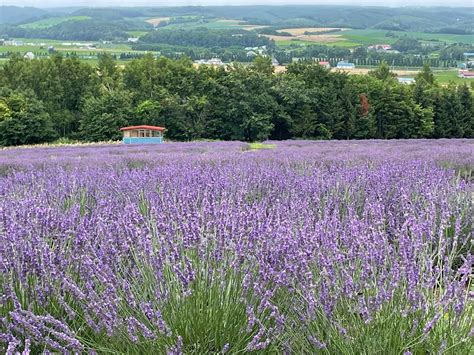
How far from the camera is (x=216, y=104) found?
121 feet

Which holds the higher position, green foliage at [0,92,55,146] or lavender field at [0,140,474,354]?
lavender field at [0,140,474,354]

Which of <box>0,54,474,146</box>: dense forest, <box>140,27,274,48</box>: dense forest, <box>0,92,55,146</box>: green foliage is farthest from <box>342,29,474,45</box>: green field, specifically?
<box>0,92,55,146</box>: green foliage

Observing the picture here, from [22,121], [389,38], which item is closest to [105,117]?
[22,121]

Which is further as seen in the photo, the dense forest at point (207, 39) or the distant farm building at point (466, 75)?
the dense forest at point (207, 39)

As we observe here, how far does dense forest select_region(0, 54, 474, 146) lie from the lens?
116 ft

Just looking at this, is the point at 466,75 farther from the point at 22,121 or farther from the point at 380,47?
the point at 22,121

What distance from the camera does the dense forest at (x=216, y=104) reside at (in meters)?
35.3

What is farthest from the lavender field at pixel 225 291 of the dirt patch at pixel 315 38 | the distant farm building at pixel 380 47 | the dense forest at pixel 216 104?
the dirt patch at pixel 315 38

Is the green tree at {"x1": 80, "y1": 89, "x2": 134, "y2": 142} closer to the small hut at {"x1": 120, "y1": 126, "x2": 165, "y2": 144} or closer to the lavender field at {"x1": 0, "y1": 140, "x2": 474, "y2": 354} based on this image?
the small hut at {"x1": 120, "y1": 126, "x2": 165, "y2": 144}

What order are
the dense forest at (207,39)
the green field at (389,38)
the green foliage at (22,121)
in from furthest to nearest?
the green field at (389,38) < the dense forest at (207,39) < the green foliage at (22,121)

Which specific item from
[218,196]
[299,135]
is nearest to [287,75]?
[299,135]

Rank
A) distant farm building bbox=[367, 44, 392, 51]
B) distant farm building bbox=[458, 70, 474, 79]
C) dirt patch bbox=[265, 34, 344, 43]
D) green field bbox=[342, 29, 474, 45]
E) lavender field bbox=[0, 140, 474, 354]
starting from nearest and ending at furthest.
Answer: lavender field bbox=[0, 140, 474, 354]
distant farm building bbox=[458, 70, 474, 79]
distant farm building bbox=[367, 44, 392, 51]
dirt patch bbox=[265, 34, 344, 43]
green field bbox=[342, 29, 474, 45]

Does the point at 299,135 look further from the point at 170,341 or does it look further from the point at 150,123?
the point at 170,341

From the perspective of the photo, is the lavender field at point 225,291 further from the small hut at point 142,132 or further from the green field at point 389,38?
the green field at point 389,38
